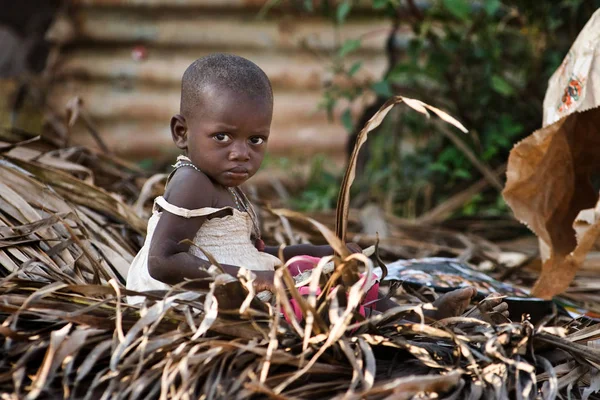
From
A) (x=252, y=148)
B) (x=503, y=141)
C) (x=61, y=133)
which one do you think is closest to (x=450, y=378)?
(x=252, y=148)

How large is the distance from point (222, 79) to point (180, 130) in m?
0.19

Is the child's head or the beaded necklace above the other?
the child's head

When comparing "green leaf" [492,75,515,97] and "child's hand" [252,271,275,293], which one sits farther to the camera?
"green leaf" [492,75,515,97]

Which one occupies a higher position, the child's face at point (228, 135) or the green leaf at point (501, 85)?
the child's face at point (228, 135)

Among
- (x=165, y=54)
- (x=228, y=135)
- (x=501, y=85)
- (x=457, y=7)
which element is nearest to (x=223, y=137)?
(x=228, y=135)

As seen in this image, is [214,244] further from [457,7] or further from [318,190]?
[318,190]

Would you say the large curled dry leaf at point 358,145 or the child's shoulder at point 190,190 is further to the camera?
the child's shoulder at point 190,190

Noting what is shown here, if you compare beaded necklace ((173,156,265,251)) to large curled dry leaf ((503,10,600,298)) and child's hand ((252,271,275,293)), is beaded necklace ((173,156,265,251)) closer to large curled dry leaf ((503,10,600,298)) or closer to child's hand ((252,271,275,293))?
child's hand ((252,271,275,293))

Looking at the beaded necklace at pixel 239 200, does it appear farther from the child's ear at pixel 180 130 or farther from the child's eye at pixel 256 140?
the child's eye at pixel 256 140

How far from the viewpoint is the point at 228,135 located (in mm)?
1782

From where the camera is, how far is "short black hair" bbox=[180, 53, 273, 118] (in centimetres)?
175

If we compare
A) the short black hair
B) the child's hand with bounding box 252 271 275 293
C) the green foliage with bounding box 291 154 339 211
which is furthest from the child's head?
the green foliage with bounding box 291 154 339 211

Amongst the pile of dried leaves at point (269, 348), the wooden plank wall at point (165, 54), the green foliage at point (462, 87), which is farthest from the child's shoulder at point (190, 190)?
the wooden plank wall at point (165, 54)

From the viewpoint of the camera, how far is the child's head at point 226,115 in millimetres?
1752
